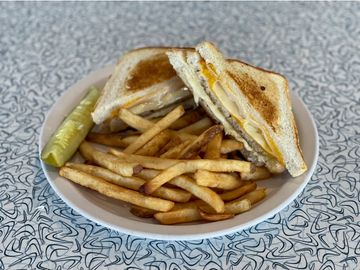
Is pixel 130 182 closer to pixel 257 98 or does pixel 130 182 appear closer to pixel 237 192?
pixel 237 192

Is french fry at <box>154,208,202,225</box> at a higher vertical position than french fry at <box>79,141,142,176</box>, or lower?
lower

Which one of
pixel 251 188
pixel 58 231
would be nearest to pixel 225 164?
pixel 251 188

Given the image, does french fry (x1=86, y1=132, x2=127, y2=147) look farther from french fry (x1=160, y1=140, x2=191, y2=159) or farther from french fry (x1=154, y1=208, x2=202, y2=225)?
french fry (x1=154, y1=208, x2=202, y2=225)

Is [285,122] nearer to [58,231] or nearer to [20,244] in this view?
[58,231]

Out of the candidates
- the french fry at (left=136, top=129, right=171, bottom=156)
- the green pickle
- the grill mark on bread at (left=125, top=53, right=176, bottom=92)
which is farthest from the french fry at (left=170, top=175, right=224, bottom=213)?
the grill mark on bread at (left=125, top=53, right=176, bottom=92)

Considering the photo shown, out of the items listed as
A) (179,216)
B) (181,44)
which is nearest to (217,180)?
(179,216)
